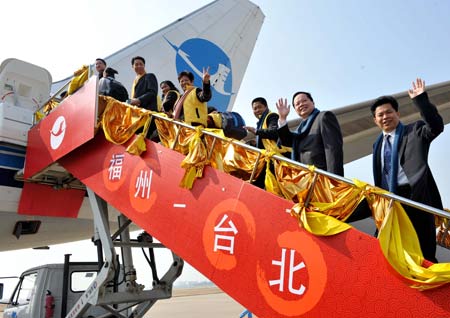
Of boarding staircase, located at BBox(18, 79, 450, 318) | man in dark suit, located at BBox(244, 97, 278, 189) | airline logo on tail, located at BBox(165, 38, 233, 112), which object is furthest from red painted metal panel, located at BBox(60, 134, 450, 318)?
airline logo on tail, located at BBox(165, 38, 233, 112)

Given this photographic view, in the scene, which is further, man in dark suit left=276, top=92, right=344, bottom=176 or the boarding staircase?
man in dark suit left=276, top=92, right=344, bottom=176

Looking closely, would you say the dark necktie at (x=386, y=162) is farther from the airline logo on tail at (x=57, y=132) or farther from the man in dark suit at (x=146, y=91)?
the airline logo on tail at (x=57, y=132)

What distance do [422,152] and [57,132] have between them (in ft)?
15.7

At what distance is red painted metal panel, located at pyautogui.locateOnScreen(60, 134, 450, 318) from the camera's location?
2.47 meters

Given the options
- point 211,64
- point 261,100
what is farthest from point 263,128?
point 211,64

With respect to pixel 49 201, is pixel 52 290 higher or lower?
lower

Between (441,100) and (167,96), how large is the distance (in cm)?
490

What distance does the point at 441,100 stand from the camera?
698 cm

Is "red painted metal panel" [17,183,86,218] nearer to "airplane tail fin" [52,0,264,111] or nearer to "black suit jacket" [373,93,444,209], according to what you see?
"airplane tail fin" [52,0,264,111]

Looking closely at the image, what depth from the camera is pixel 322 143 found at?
3.36 metres

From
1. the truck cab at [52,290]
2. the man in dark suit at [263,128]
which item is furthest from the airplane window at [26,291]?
the man in dark suit at [263,128]

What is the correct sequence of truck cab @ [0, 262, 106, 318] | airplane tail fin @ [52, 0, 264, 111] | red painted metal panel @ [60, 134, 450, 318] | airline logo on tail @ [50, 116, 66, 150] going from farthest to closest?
airplane tail fin @ [52, 0, 264, 111]
truck cab @ [0, 262, 106, 318]
airline logo on tail @ [50, 116, 66, 150]
red painted metal panel @ [60, 134, 450, 318]

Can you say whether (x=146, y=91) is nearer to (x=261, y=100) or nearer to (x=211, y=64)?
(x=261, y=100)

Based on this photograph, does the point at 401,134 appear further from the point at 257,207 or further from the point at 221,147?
the point at 221,147
